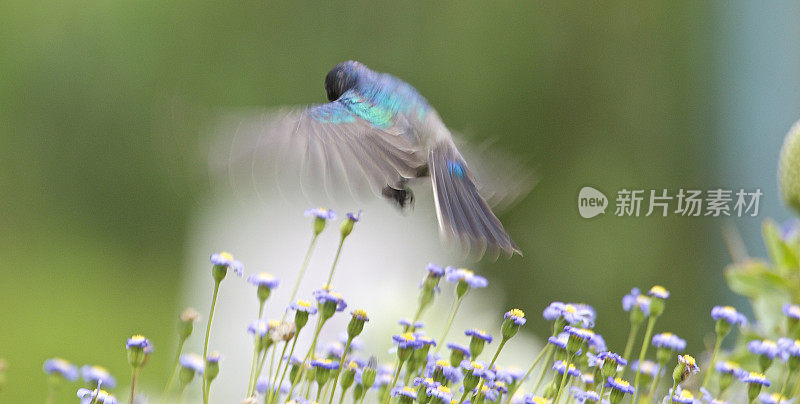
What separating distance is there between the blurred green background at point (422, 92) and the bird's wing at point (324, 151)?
1253mm

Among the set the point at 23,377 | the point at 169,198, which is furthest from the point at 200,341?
the point at 169,198

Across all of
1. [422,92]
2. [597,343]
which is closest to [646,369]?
[597,343]

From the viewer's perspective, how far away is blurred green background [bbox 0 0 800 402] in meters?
2.25

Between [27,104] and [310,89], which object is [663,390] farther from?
[27,104]

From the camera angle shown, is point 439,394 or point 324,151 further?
point 324,151

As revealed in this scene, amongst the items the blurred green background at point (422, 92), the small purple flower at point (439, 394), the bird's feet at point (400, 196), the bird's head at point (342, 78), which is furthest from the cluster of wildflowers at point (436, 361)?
the blurred green background at point (422, 92)

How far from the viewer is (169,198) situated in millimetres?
2846

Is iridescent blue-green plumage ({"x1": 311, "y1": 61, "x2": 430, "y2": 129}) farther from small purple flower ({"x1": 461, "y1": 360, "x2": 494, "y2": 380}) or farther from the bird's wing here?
small purple flower ({"x1": 461, "y1": 360, "x2": 494, "y2": 380})

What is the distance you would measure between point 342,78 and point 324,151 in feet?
0.85

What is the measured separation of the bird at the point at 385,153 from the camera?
2.36 feet

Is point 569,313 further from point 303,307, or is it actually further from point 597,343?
point 303,307

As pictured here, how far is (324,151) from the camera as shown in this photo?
0.74m

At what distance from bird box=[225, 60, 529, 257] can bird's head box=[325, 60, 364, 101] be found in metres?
0.02

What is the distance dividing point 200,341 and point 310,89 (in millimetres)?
893
